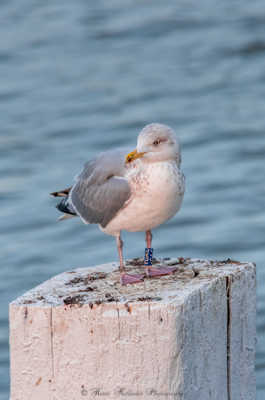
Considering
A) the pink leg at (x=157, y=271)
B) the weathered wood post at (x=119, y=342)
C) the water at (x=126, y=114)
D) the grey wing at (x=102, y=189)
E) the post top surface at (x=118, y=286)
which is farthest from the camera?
the water at (x=126, y=114)

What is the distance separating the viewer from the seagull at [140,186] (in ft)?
14.3

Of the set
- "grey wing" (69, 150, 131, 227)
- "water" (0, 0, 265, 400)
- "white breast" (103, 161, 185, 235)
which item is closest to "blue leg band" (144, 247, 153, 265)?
"white breast" (103, 161, 185, 235)

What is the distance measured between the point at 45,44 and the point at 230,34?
2415mm

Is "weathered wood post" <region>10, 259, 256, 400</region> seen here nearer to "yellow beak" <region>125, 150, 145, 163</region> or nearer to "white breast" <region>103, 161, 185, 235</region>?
"white breast" <region>103, 161, 185, 235</region>

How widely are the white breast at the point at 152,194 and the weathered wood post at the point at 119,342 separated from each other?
0.53 meters

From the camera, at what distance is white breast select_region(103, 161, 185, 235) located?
4375mm

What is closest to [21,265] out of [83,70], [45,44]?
[83,70]

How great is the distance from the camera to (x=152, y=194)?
439 centimetres

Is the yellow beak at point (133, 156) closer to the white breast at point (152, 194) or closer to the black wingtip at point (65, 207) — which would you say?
the white breast at point (152, 194)

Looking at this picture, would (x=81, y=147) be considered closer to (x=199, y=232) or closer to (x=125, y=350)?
(x=199, y=232)

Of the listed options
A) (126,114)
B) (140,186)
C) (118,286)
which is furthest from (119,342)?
(126,114)

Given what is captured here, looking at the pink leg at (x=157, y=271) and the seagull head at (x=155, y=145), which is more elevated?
the seagull head at (x=155, y=145)

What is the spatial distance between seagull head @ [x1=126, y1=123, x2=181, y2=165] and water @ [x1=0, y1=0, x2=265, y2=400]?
2.20m

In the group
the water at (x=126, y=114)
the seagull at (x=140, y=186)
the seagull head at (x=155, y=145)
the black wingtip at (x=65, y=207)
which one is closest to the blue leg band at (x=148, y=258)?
the seagull at (x=140, y=186)
